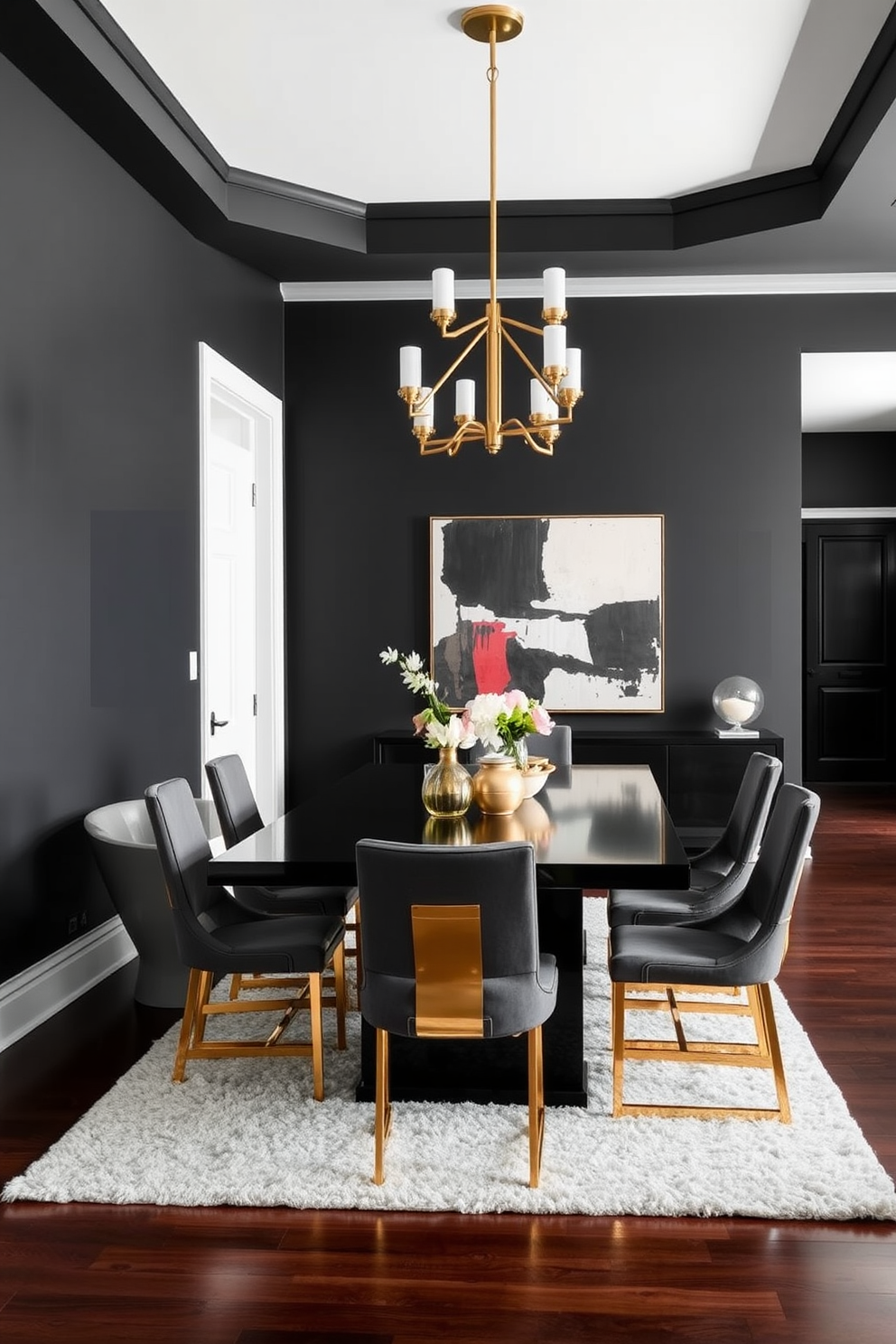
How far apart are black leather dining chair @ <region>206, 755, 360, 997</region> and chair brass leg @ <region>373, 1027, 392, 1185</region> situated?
783 mm

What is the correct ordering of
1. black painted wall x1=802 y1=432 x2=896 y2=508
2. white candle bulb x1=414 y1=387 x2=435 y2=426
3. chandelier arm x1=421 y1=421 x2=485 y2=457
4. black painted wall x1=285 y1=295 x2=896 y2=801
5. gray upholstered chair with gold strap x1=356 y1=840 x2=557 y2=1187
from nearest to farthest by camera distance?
gray upholstered chair with gold strap x1=356 y1=840 x2=557 y2=1187 → white candle bulb x1=414 y1=387 x2=435 y2=426 → chandelier arm x1=421 y1=421 x2=485 y2=457 → black painted wall x1=285 y1=295 x2=896 y2=801 → black painted wall x1=802 y1=432 x2=896 y2=508

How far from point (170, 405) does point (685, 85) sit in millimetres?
2382

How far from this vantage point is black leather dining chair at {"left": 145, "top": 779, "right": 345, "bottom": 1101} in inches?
112

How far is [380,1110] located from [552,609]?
391 cm

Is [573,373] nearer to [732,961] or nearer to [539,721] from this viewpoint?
[539,721]

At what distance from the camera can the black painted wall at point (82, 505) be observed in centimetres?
349

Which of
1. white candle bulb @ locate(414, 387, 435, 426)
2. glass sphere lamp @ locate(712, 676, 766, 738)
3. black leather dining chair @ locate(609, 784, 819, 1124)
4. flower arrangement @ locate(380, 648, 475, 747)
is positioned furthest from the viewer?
glass sphere lamp @ locate(712, 676, 766, 738)

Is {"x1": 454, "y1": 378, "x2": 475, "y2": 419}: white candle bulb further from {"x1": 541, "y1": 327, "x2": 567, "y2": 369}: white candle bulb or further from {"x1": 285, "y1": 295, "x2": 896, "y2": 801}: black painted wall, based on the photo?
{"x1": 285, "y1": 295, "x2": 896, "y2": 801}: black painted wall

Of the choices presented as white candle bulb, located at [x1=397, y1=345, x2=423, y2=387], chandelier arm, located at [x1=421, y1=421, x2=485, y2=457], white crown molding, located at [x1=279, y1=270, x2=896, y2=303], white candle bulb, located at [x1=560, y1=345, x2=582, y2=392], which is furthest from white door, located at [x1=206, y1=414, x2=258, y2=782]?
white candle bulb, located at [x1=560, y1=345, x2=582, y2=392]


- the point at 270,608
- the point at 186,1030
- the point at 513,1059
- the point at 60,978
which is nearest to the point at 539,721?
the point at 513,1059

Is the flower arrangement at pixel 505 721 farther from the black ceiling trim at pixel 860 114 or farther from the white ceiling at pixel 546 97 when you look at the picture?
the black ceiling trim at pixel 860 114

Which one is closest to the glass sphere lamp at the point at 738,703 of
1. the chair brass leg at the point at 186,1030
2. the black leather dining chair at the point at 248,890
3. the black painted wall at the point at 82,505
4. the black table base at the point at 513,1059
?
A: the black painted wall at the point at 82,505

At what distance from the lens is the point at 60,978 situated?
372 centimetres

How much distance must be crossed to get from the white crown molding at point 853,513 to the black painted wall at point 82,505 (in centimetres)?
583
